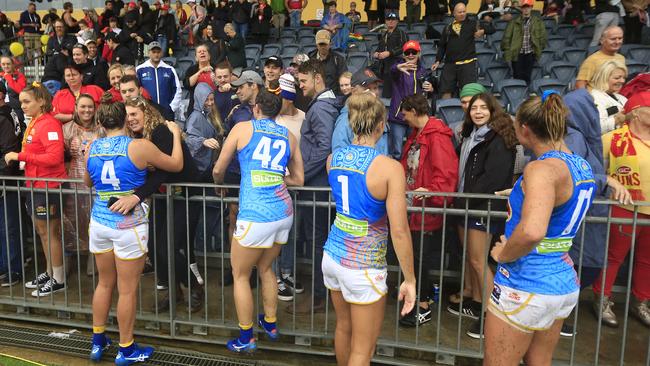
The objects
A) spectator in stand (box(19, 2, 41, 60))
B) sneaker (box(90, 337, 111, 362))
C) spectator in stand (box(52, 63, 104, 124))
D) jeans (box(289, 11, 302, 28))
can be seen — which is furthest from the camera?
spectator in stand (box(19, 2, 41, 60))

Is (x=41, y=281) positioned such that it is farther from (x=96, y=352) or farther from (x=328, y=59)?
(x=328, y=59)

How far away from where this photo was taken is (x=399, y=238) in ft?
8.50

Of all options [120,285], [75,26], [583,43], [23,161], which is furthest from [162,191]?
[75,26]

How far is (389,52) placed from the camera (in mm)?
7000

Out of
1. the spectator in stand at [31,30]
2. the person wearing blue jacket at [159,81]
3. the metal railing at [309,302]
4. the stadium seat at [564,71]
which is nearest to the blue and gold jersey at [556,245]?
the metal railing at [309,302]

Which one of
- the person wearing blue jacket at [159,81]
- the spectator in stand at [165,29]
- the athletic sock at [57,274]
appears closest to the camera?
the athletic sock at [57,274]

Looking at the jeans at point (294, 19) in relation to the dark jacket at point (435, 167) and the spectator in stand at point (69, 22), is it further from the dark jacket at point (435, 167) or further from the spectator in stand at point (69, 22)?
the dark jacket at point (435, 167)

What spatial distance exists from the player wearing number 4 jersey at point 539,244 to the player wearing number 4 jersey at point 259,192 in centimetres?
152

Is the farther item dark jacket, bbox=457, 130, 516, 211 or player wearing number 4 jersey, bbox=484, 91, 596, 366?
dark jacket, bbox=457, 130, 516, 211

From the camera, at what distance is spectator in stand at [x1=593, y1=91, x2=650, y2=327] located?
12.4 feet

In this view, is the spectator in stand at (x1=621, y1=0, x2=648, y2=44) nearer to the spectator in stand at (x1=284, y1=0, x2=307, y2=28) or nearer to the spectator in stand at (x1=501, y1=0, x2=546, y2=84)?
the spectator in stand at (x1=501, y1=0, x2=546, y2=84)

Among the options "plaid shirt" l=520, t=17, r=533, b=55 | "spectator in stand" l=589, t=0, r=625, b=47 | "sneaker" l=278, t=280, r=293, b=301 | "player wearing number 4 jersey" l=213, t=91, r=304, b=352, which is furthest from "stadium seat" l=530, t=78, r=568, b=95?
"player wearing number 4 jersey" l=213, t=91, r=304, b=352

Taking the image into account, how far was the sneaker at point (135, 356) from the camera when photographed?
3613 millimetres

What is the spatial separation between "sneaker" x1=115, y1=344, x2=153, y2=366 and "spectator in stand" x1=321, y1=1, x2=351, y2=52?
24.9 feet
